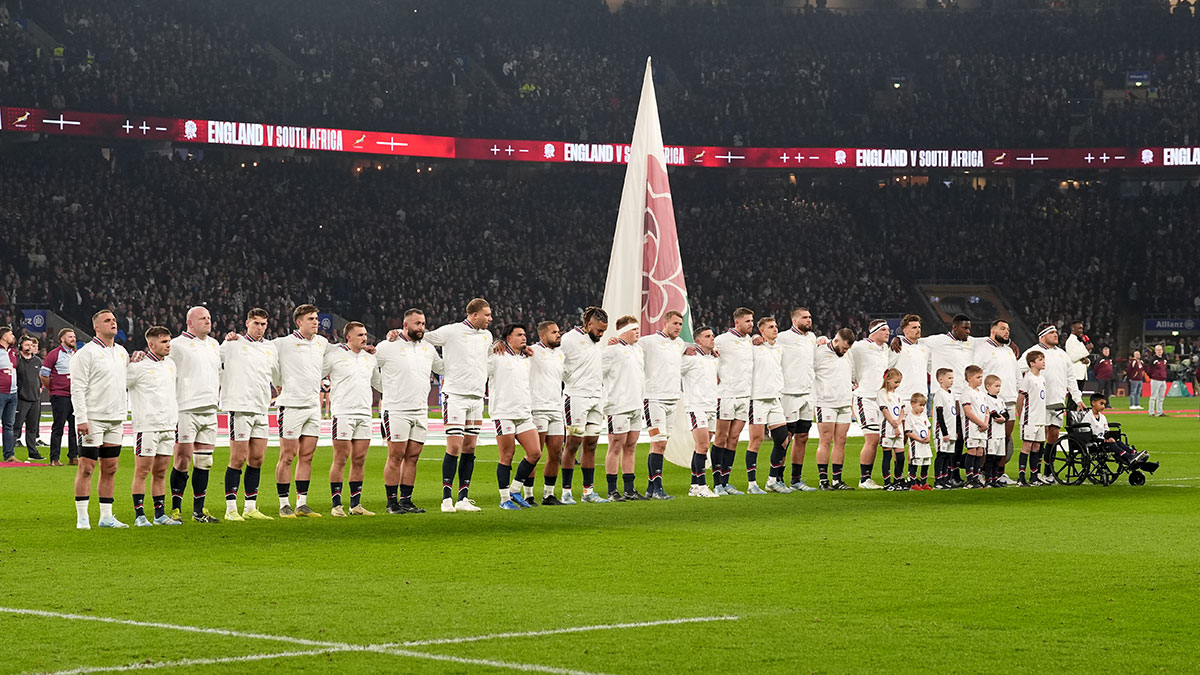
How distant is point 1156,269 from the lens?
186 ft

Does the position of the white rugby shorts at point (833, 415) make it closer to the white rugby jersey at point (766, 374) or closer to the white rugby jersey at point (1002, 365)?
the white rugby jersey at point (766, 374)

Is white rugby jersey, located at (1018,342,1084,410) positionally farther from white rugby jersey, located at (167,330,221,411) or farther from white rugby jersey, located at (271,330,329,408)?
white rugby jersey, located at (167,330,221,411)

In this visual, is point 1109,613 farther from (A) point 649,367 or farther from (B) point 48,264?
(B) point 48,264

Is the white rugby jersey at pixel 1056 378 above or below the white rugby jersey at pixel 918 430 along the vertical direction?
above

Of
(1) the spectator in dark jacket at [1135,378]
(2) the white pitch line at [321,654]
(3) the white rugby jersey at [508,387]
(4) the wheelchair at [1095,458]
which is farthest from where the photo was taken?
(1) the spectator in dark jacket at [1135,378]

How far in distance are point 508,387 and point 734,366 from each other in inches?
129

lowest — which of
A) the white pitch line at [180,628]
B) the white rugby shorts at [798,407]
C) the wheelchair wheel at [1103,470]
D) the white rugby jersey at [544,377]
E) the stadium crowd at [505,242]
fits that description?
the white pitch line at [180,628]

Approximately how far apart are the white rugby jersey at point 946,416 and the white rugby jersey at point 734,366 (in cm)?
243

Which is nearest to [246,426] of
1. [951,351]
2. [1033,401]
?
[951,351]

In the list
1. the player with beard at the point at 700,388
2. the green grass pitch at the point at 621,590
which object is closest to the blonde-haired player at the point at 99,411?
the green grass pitch at the point at 621,590

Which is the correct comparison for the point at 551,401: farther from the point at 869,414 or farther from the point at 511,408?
the point at 869,414

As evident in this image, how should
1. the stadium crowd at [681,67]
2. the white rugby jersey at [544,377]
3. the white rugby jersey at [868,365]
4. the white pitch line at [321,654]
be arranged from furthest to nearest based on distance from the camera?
the stadium crowd at [681,67]
the white rugby jersey at [868,365]
the white rugby jersey at [544,377]
the white pitch line at [321,654]

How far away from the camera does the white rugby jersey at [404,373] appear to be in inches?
601

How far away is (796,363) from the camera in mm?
18641
